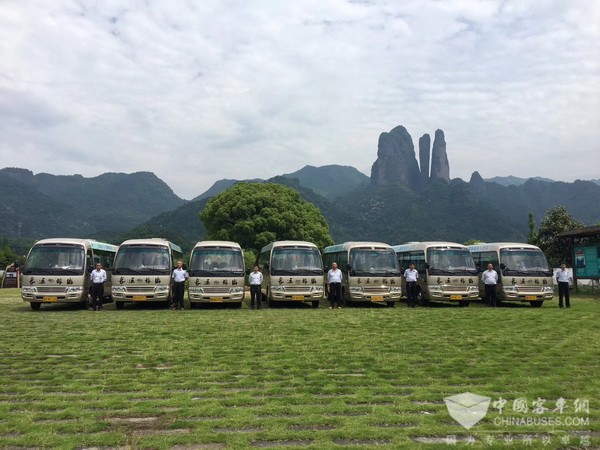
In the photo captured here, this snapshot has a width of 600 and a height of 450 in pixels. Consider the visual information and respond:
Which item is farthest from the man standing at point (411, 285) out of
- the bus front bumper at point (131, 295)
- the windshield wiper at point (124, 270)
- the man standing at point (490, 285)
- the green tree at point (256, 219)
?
the green tree at point (256, 219)

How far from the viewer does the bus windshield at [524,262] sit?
19375mm

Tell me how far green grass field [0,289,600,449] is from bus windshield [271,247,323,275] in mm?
5860

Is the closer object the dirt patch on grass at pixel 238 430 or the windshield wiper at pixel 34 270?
the dirt patch on grass at pixel 238 430

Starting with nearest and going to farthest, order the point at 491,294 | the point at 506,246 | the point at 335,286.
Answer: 1. the point at 335,286
2. the point at 491,294
3. the point at 506,246

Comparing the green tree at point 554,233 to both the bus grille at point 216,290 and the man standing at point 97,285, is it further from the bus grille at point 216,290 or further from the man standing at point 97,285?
the man standing at point 97,285

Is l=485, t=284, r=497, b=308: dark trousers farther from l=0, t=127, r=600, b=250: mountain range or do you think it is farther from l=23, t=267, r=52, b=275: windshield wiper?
l=0, t=127, r=600, b=250: mountain range

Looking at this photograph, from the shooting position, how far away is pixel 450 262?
64.3 feet

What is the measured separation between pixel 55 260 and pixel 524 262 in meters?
17.2

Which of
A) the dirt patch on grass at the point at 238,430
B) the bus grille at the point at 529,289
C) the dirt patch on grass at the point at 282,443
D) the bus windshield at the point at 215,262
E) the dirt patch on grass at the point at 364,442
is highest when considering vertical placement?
the bus windshield at the point at 215,262

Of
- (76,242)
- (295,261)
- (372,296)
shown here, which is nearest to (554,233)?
(372,296)

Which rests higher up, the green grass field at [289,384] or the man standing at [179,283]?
the man standing at [179,283]

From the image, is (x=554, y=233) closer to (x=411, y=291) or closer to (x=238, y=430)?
(x=411, y=291)

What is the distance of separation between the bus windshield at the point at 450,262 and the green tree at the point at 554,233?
28.9 metres

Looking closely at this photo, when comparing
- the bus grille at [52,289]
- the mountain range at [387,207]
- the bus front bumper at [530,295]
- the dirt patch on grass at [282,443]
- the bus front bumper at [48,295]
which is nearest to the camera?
the dirt patch on grass at [282,443]
